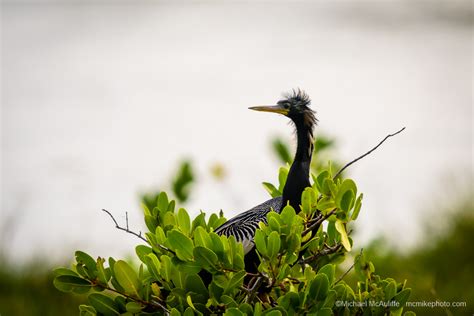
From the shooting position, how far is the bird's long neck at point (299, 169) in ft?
11.7

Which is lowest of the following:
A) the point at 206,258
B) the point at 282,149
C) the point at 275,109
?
the point at 206,258

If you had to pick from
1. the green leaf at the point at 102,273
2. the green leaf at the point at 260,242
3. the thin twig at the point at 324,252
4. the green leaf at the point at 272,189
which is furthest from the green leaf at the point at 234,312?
the green leaf at the point at 272,189

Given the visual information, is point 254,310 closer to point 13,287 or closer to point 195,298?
point 195,298

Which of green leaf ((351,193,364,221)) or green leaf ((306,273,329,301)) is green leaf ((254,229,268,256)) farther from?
green leaf ((351,193,364,221))

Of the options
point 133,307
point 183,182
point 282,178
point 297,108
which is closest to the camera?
point 133,307

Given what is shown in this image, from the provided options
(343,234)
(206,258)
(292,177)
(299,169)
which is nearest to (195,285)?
(206,258)

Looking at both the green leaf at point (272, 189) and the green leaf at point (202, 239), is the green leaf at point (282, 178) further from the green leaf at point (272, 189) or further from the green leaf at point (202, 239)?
the green leaf at point (202, 239)

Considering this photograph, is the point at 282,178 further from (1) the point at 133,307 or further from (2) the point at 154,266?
(1) the point at 133,307

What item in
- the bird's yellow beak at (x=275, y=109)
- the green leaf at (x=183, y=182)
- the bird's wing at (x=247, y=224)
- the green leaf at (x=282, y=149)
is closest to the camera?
the bird's wing at (x=247, y=224)

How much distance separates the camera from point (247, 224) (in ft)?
12.0

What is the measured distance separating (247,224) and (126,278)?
925mm

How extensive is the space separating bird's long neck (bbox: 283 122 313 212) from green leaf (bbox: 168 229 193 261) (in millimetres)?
685

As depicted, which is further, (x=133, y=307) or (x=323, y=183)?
(x=133, y=307)

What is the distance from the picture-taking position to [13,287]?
24.9 ft
